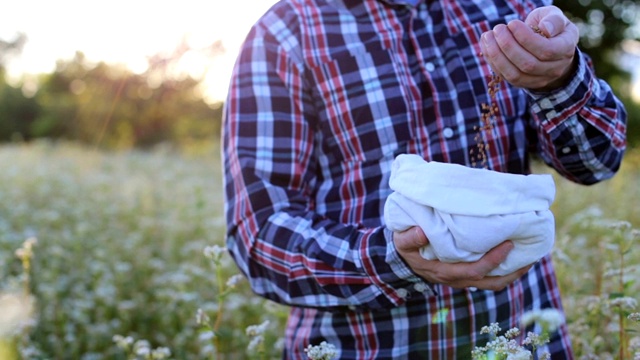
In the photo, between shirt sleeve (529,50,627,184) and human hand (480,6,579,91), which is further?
shirt sleeve (529,50,627,184)

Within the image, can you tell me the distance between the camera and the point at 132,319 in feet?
11.0

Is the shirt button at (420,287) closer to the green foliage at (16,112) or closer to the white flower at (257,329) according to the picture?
the white flower at (257,329)

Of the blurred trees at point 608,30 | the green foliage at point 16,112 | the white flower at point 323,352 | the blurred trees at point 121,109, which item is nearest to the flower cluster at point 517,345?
the white flower at point 323,352

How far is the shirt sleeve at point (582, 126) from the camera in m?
1.20

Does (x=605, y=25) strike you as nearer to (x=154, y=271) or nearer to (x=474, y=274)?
(x=154, y=271)

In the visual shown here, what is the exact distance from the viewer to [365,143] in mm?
1369

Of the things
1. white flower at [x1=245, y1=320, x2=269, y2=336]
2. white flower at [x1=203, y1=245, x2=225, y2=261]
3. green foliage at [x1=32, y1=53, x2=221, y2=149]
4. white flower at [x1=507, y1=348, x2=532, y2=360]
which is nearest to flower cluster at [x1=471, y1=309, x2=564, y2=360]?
white flower at [x1=507, y1=348, x2=532, y2=360]

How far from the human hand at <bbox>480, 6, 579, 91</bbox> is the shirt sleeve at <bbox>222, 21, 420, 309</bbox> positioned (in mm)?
344

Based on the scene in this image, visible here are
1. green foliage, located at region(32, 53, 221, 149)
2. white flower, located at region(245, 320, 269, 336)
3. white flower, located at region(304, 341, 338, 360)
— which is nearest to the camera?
white flower, located at region(304, 341, 338, 360)

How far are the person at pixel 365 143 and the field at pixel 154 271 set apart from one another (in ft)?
0.72

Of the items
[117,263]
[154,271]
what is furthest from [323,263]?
[154,271]

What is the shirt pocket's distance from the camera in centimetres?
136

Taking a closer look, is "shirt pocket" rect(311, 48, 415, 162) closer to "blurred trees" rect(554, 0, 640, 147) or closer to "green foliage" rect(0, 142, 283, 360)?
"green foliage" rect(0, 142, 283, 360)

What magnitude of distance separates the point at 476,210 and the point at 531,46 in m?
0.25
